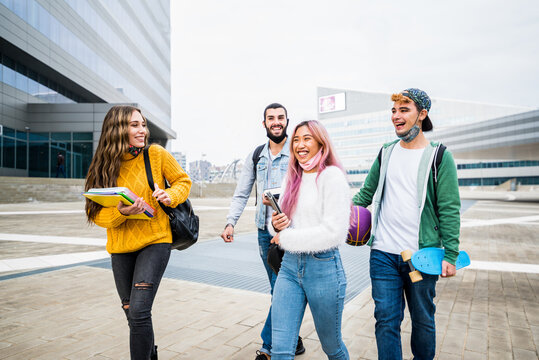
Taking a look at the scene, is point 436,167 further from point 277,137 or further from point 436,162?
point 277,137

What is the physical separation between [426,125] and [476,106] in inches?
3867

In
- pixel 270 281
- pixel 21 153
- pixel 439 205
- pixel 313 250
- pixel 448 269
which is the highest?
pixel 21 153

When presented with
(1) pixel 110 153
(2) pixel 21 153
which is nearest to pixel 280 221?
(1) pixel 110 153

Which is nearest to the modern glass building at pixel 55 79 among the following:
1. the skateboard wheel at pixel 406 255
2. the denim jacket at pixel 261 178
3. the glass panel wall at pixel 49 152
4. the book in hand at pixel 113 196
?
the glass panel wall at pixel 49 152

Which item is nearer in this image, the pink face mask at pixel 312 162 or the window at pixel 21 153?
the pink face mask at pixel 312 162

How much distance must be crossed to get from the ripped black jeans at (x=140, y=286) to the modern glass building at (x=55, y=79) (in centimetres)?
2825

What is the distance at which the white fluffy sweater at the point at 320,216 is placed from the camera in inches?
79.5

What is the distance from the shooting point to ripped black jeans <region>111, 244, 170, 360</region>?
2244 millimetres

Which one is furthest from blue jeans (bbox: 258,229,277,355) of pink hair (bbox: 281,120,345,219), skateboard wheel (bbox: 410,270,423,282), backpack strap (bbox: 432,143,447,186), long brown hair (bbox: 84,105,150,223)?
backpack strap (bbox: 432,143,447,186)

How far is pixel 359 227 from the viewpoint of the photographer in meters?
2.45

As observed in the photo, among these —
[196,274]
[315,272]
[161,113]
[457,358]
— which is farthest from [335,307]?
[161,113]

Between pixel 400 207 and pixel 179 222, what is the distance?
4.81 feet

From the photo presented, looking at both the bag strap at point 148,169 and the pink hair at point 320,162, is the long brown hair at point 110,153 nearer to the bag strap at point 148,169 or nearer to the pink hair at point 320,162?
the bag strap at point 148,169

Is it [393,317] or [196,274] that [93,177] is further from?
[196,274]
